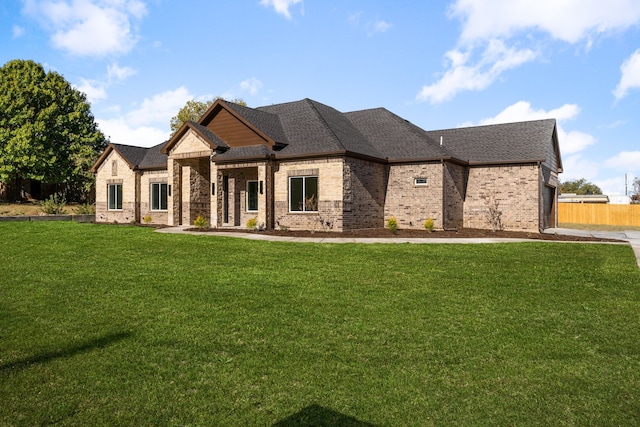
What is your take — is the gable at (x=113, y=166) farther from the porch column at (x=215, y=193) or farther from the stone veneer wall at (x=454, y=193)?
the stone veneer wall at (x=454, y=193)

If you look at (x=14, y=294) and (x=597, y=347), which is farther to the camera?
(x=14, y=294)

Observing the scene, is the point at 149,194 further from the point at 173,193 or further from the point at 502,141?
the point at 502,141

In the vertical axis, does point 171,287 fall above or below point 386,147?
below

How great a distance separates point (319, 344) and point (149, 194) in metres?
24.9

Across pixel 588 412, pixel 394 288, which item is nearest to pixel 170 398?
pixel 588 412

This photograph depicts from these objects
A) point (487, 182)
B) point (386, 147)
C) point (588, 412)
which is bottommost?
point (588, 412)

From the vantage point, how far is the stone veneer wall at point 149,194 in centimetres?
2703

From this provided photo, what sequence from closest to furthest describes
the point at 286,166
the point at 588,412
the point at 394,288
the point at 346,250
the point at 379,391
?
1. the point at 588,412
2. the point at 379,391
3. the point at 394,288
4. the point at 346,250
5. the point at 286,166

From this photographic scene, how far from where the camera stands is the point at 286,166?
68.8 ft

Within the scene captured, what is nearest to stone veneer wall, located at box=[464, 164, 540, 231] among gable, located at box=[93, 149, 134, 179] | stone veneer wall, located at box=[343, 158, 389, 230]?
stone veneer wall, located at box=[343, 158, 389, 230]

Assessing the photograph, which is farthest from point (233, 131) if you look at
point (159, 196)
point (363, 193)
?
point (159, 196)

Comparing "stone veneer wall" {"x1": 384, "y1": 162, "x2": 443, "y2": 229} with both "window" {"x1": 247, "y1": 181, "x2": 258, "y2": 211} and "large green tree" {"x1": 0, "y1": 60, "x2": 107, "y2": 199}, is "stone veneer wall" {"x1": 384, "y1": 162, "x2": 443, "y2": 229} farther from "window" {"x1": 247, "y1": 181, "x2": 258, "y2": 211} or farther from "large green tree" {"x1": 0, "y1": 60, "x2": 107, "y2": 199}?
"large green tree" {"x1": 0, "y1": 60, "x2": 107, "y2": 199}

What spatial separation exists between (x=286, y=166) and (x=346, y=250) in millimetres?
8389

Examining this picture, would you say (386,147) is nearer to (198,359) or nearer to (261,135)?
(261,135)
